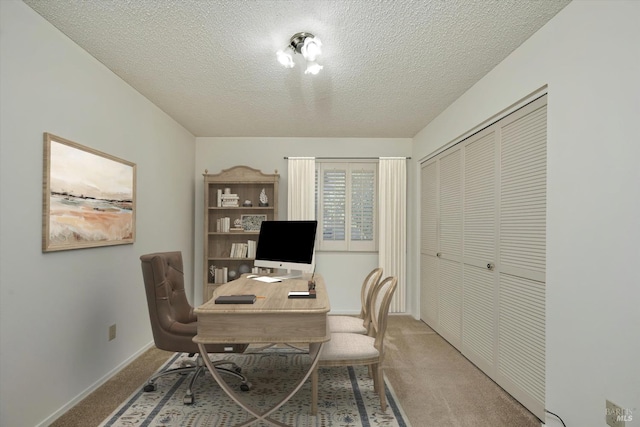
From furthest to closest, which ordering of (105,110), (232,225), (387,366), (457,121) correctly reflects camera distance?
(232,225)
(457,121)
(387,366)
(105,110)

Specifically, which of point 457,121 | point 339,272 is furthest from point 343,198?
point 457,121

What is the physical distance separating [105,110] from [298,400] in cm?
271

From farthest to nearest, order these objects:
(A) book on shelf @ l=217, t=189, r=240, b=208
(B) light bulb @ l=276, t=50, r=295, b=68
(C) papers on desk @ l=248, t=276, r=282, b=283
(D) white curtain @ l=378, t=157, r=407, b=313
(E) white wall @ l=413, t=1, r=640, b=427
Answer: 1. (D) white curtain @ l=378, t=157, r=407, b=313
2. (A) book on shelf @ l=217, t=189, r=240, b=208
3. (C) papers on desk @ l=248, t=276, r=282, b=283
4. (B) light bulb @ l=276, t=50, r=295, b=68
5. (E) white wall @ l=413, t=1, r=640, b=427

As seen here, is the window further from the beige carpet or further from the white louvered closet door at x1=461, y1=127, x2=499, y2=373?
the white louvered closet door at x1=461, y1=127, x2=499, y2=373

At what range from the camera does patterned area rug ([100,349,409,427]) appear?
2273 mm

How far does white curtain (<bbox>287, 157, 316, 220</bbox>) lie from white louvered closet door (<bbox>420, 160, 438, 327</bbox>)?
1519mm

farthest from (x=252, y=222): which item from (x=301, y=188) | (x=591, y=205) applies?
(x=591, y=205)

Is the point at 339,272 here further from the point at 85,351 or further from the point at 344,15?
the point at 344,15

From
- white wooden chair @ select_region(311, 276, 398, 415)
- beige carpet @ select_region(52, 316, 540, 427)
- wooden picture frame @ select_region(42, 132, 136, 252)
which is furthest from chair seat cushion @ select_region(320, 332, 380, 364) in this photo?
wooden picture frame @ select_region(42, 132, 136, 252)

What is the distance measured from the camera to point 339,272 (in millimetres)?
5156

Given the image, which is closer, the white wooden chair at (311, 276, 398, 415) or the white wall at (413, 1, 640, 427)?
the white wall at (413, 1, 640, 427)

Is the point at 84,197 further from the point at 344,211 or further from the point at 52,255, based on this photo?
the point at 344,211

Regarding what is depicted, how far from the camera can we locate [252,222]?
4.99 meters

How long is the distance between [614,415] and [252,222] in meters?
4.13
